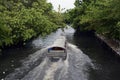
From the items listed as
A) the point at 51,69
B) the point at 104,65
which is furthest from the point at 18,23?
the point at 51,69

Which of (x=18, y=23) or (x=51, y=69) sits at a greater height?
(x=18, y=23)

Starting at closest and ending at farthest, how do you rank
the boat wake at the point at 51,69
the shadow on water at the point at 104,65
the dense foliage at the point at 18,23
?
1. the boat wake at the point at 51,69
2. the shadow on water at the point at 104,65
3. the dense foliage at the point at 18,23

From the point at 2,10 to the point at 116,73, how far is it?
90.6ft

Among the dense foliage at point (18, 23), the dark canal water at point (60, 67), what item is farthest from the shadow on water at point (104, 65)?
the dense foliage at point (18, 23)

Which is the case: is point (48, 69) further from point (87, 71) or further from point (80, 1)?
point (80, 1)

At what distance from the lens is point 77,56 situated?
50.6 metres

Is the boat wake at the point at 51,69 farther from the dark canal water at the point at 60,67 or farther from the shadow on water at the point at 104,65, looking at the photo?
the shadow on water at the point at 104,65

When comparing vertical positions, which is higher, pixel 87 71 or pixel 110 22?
pixel 110 22

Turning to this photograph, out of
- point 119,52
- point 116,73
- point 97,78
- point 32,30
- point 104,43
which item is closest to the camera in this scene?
point 97,78

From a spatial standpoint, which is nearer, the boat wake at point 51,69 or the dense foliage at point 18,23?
the boat wake at point 51,69

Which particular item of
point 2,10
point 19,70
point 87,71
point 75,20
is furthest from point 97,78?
point 75,20

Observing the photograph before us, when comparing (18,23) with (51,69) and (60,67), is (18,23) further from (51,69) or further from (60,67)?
(51,69)

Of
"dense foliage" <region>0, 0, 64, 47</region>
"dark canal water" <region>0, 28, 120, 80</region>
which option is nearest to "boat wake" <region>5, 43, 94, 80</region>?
"dark canal water" <region>0, 28, 120, 80</region>

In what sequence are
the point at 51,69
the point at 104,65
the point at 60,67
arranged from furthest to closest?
the point at 104,65, the point at 60,67, the point at 51,69
